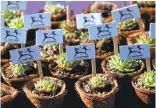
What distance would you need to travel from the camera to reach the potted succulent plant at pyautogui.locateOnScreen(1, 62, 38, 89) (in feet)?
6.29

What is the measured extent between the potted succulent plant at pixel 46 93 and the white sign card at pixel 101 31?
0.92ft

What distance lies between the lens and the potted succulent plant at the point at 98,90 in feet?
5.77

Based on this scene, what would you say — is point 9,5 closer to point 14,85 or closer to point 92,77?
point 14,85

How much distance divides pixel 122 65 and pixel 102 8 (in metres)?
0.78

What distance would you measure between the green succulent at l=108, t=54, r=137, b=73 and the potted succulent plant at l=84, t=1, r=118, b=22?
0.67m

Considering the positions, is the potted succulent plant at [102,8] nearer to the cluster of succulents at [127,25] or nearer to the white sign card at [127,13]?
the cluster of succulents at [127,25]

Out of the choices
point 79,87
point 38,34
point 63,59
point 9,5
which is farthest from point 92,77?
point 9,5

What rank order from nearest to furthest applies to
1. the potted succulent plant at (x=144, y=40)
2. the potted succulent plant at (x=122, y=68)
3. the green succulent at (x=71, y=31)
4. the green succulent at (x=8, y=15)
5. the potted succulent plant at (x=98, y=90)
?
the potted succulent plant at (x=98, y=90)
the potted succulent plant at (x=122, y=68)
the potted succulent plant at (x=144, y=40)
the green succulent at (x=71, y=31)
the green succulent at (x=8, y=15)

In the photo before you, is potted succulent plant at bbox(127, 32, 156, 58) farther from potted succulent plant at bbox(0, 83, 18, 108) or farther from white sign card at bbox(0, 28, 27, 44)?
potted succulent plant at bbox(0, 83, 18, 108)

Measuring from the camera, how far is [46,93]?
180 centimetres

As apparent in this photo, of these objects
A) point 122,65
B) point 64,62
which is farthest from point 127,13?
point 64,62

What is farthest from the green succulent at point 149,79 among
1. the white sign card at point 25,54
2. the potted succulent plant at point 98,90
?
the white sign card at point 25,54

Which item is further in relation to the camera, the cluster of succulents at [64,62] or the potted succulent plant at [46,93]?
the cluster of succulents at [64,62]

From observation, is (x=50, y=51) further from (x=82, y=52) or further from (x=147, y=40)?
(x=147, y=40)
